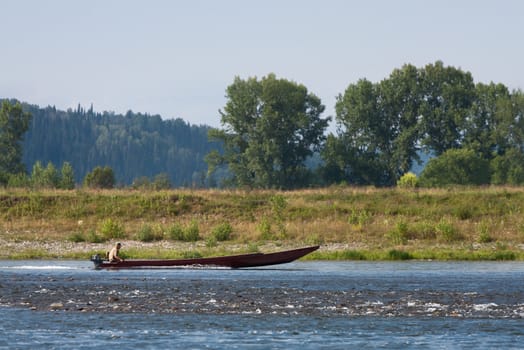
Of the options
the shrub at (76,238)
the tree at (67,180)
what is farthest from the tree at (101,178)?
the shrub at (76,238)

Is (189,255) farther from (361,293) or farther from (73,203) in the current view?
(73,203)

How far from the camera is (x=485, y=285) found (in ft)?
126

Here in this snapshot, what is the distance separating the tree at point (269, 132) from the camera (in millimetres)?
122062

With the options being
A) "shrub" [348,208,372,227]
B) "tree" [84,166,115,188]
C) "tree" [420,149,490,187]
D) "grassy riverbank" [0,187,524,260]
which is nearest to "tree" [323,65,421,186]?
"tree" [420,149,490,187]

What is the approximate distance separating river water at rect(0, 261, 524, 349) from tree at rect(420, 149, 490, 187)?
65.7 metres

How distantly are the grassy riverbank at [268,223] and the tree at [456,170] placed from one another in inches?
1163

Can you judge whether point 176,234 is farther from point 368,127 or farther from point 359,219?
point 368,127

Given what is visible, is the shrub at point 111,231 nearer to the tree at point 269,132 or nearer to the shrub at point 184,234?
the shrub at point 184,234

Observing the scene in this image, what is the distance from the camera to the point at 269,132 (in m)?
123

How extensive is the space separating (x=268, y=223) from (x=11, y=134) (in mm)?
79865

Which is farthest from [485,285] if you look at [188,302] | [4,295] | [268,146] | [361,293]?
[268,146]

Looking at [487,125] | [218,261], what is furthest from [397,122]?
[218,261]

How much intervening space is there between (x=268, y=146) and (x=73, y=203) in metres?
45.3

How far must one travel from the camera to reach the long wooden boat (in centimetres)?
4647
